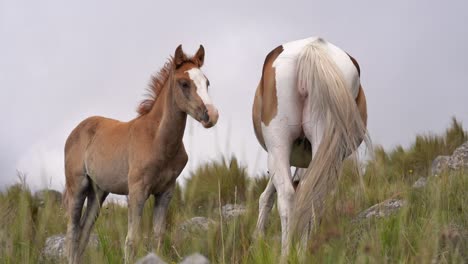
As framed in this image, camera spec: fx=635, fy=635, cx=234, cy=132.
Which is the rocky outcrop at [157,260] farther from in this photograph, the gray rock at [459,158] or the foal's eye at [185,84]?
the gray rock at [459,158]

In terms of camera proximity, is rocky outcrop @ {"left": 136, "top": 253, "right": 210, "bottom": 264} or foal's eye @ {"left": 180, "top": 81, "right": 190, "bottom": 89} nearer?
rocky outcrop @ {"left": 136, "top": 253, "right": 210, "bottom": 264}

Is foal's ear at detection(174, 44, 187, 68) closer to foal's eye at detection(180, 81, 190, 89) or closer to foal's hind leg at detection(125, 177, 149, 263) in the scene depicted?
foal's eye at detection(180, 81, 190, 89)

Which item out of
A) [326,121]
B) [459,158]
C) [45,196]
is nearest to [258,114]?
[326,121]

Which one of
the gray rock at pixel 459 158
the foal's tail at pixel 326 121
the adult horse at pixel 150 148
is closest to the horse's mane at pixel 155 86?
the adult horse at pixel 150 148

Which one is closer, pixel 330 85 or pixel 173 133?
pixel 330 85

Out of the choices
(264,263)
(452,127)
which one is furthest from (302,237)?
(452,127)

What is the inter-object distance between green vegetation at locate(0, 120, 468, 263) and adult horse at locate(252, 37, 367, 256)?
221 millimetres

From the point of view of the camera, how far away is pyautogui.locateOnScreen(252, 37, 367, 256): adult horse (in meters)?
4.70

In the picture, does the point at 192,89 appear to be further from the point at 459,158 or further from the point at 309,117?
the point at 459,158

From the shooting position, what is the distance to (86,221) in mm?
6922

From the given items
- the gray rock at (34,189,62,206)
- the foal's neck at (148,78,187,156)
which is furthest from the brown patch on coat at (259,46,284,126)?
the gray rock at (34,189,62,206)

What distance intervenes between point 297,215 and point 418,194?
3426mm

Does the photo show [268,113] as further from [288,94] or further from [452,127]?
[452,127]

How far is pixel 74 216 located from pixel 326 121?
10.9 feet
